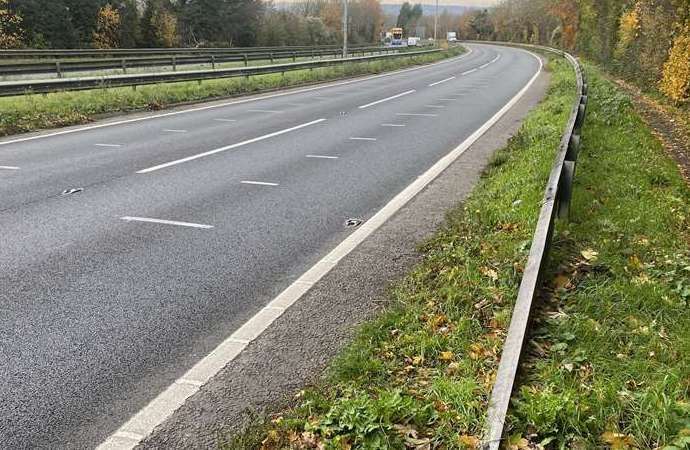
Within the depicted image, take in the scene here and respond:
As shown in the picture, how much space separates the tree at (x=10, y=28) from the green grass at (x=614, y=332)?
47.7 meters

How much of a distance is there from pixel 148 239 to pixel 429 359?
11.3 feet

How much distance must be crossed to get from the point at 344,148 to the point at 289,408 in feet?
27.7

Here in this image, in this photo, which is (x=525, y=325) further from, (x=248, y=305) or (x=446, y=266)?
(x=248, y=305)

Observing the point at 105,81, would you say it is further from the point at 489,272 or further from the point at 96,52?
the point at 96,52

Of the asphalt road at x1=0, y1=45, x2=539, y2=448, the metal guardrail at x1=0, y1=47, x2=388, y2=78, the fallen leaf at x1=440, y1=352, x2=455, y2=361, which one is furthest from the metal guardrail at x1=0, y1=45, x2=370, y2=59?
the fallen leaf at x1=440, y1=352, x2=455, y2=361

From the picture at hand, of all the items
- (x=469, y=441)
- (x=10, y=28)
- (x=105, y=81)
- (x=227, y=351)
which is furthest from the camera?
(x=10, y=28)

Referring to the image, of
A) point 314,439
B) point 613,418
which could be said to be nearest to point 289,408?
point 314,439

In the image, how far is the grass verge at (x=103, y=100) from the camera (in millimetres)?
14047

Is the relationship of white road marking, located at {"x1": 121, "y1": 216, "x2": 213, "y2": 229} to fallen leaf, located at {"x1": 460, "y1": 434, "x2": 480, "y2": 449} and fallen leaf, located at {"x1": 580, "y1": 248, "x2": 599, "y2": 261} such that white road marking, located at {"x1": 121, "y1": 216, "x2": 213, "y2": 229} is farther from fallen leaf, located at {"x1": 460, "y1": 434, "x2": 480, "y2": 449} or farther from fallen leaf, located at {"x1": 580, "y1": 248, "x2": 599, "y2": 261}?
fallen leaf, located at {"x1": 460, "y1": 434, "x2": 480, "y2": 449}

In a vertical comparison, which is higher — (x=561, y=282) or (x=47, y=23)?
(x=47, y=23)

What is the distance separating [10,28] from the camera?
161ft

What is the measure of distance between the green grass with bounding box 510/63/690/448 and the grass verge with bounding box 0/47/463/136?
38.1ft

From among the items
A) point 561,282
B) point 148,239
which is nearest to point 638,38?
point 561,282

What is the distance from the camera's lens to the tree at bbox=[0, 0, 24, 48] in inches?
1797
